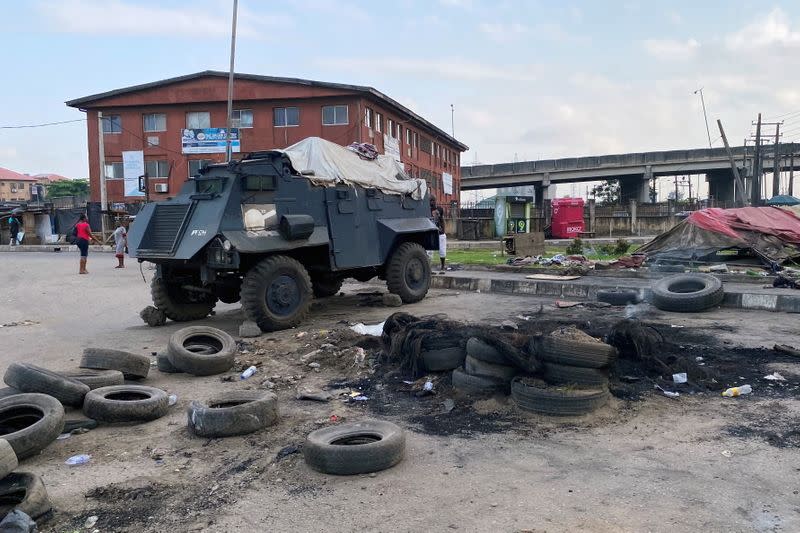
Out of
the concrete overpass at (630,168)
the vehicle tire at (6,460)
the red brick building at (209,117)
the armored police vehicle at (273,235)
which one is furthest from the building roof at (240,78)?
the vehicle tire at (6,460)

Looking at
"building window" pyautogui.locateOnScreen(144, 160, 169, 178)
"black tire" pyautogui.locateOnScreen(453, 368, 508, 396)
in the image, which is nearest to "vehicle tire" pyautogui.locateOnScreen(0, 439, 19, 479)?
"black tire" pyautogui.locateOnScreen(453, 368, 508, 396)

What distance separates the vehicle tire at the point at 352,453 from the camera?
13.0ft

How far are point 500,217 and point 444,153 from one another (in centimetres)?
3110

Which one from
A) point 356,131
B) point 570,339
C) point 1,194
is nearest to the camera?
point 570,339

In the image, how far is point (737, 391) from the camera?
550 centimetres

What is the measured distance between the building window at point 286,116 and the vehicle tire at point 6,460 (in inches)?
1596

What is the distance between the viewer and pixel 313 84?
4144cm

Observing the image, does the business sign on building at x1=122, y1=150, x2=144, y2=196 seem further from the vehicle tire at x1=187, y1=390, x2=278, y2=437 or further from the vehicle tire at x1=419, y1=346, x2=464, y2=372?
the vehicle tire at x1=187, y1=390, x2=278, y2=437

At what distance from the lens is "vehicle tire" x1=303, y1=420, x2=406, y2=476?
3.97 m

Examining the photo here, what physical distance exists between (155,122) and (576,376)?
4461 centimetres

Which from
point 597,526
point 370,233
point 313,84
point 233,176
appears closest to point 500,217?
point 313,84

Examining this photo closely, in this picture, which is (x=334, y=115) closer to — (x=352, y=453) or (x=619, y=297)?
(x=619, y=297)

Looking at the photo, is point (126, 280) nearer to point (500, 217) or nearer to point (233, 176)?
point (233, 176)

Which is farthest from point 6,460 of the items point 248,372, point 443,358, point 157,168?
point 157,168
